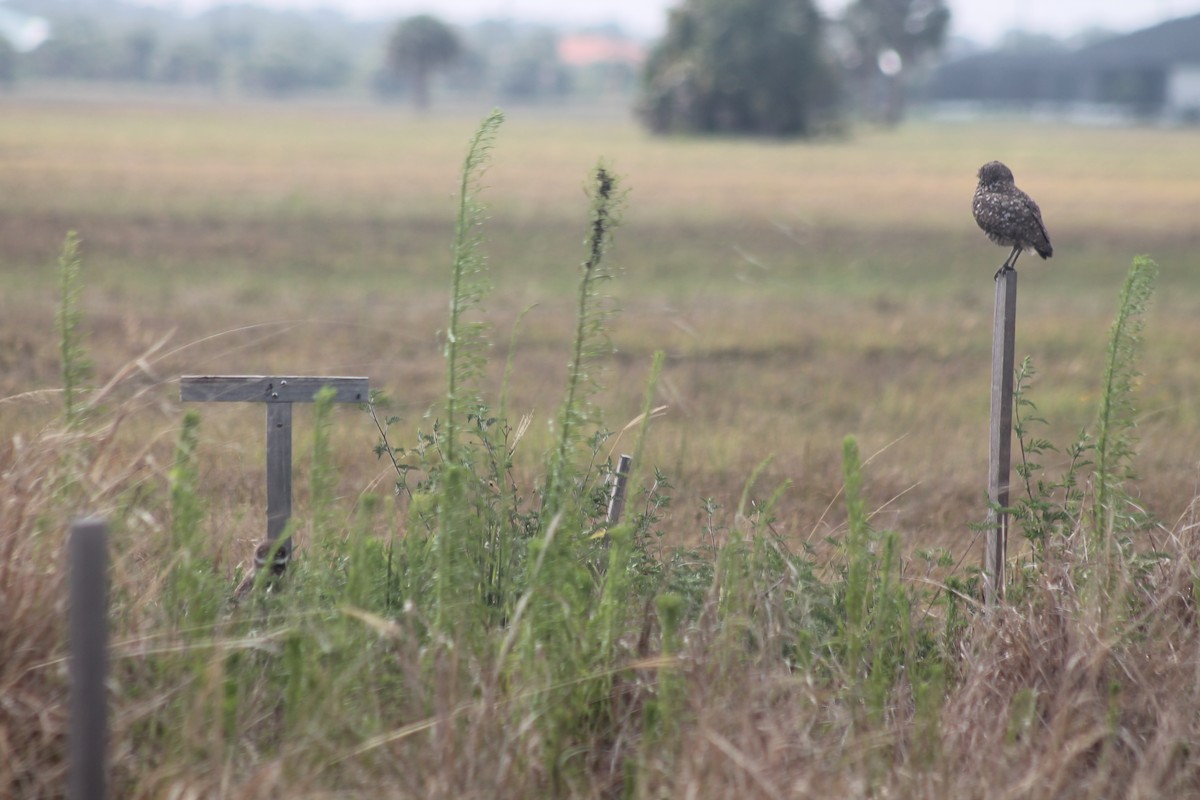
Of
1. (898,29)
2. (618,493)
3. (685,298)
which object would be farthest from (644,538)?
(898,29)

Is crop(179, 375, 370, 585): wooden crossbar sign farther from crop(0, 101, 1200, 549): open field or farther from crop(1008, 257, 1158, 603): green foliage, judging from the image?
crop(1008, 257, 1158, 603): green foliage

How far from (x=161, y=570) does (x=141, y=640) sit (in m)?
0.54

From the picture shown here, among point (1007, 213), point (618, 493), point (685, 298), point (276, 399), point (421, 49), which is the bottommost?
point (685, 298)

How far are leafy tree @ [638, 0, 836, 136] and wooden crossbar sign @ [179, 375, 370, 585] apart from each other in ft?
204

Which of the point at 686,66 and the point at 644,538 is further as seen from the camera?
the point at 686,66

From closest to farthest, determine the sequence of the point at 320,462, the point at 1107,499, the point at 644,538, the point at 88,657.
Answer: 1. the point at 88,657
2. the point at 320,462
3. the point at 1107,499
4. the point at 644,538

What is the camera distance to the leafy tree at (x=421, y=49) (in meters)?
119

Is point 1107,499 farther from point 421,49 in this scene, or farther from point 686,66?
point 421,49

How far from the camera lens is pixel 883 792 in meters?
3.58

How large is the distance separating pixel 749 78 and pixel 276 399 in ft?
206

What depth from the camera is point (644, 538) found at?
195 inches

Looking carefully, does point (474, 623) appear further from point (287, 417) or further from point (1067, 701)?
point (1067, 701)

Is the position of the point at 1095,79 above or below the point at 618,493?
above

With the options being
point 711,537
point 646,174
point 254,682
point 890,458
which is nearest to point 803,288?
point 890,458
